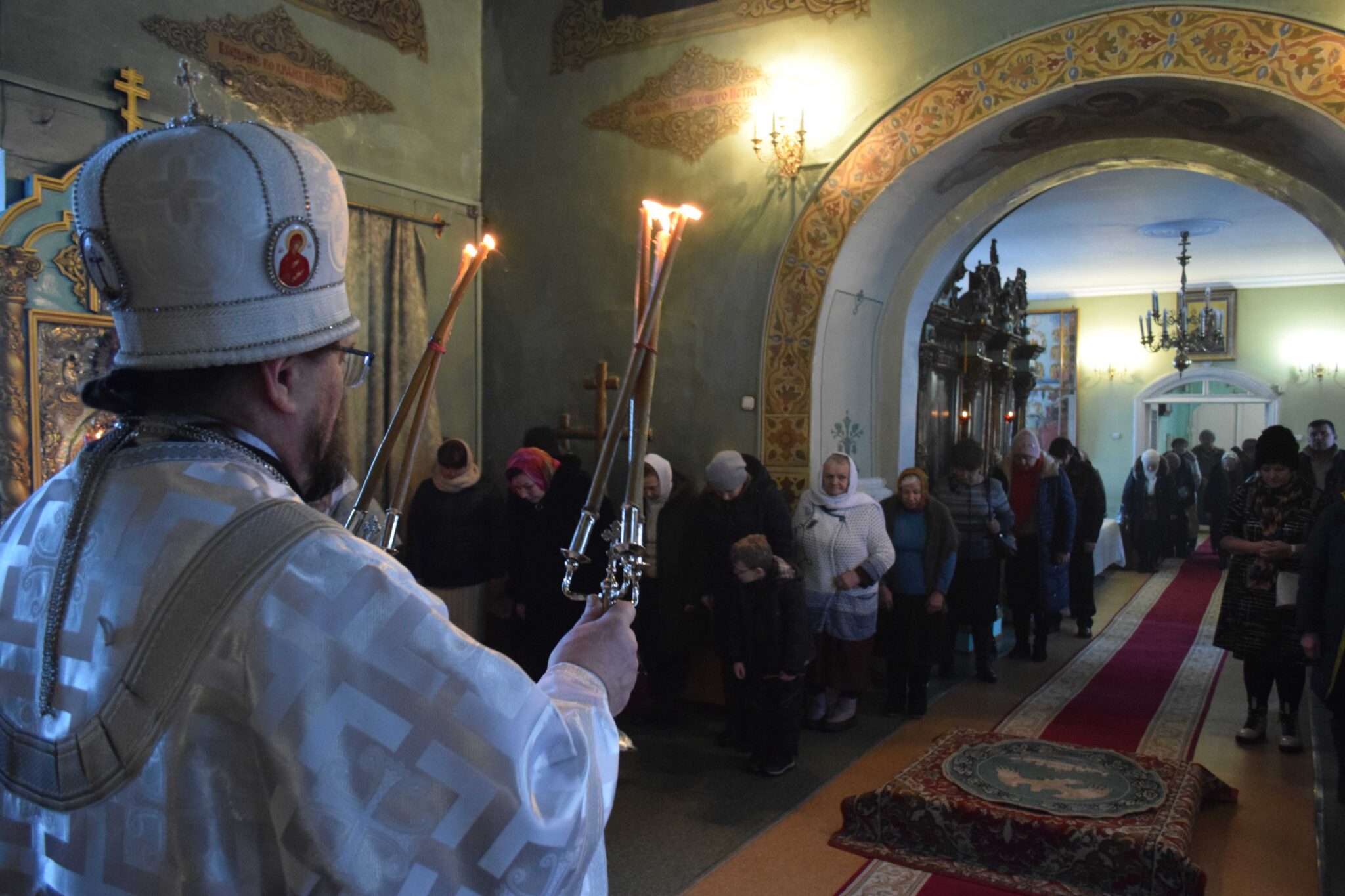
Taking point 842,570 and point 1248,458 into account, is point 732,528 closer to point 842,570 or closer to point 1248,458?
point 842,570

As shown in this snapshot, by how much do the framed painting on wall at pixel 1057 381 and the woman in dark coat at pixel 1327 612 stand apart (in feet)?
35.5

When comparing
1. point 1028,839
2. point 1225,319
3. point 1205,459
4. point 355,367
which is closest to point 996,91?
point 1028,839

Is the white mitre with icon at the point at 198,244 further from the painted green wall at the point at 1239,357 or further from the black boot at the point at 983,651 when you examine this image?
the painted green wall at the point at 1239,357

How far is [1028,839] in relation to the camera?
333 centimetres

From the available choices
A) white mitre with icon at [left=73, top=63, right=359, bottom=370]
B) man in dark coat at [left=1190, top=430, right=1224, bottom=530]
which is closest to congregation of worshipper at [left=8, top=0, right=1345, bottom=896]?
white mitre with icon at [left=73, top=63, right=359, bottom=370]

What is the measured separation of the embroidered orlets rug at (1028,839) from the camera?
3141 millimetres

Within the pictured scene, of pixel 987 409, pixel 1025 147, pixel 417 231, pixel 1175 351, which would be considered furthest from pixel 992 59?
pixel 1175 351

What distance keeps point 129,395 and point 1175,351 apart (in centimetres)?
1483

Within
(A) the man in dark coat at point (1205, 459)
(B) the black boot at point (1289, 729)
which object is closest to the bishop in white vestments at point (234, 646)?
(B) the black boot at point (1289, 729)

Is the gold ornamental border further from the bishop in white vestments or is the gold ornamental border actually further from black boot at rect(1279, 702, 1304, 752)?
the bishop in white vestments

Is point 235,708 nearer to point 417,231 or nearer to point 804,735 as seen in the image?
point 804,735

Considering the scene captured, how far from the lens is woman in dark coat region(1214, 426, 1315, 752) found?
4395 millimetres

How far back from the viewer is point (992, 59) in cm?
464

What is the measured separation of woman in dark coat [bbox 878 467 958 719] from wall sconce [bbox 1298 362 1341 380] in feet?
33.4
